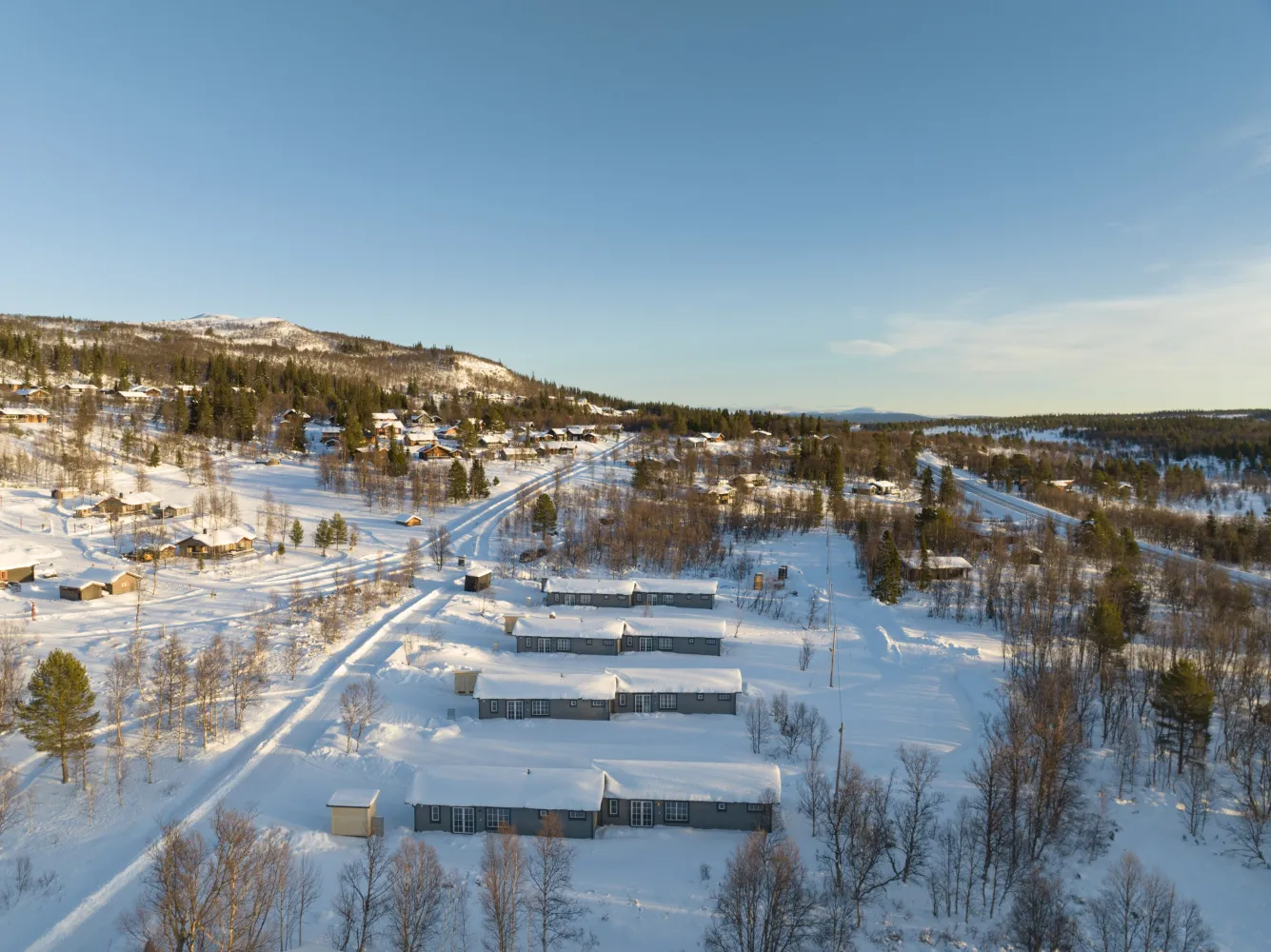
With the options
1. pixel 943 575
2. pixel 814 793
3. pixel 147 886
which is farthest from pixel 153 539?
pixel 943 575

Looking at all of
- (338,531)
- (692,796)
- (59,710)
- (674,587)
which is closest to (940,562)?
(674,587)

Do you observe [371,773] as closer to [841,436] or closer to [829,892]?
[829,892]

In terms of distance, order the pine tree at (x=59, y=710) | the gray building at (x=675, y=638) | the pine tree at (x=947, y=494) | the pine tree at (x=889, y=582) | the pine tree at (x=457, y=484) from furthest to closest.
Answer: the pine tree at (x=947, y=494) → the pine tree at (x=457, y=484) → the pine tree at (x=889, y=582) → the gray building at (x=675, y=638) → the pine tree at (x=59, y=710)

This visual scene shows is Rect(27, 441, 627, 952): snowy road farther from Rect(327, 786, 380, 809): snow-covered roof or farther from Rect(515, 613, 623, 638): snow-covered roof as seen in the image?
Rect(515, 613, 623, 638): snow-covered roof

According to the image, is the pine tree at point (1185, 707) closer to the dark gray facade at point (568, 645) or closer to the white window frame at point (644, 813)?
the white window frame at point (644, 813)

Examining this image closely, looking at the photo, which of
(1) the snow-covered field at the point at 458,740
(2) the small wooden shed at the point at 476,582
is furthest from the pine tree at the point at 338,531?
(2) the small wooden shed at the point at 476,582

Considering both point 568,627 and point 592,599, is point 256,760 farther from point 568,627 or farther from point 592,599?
point 592,599
